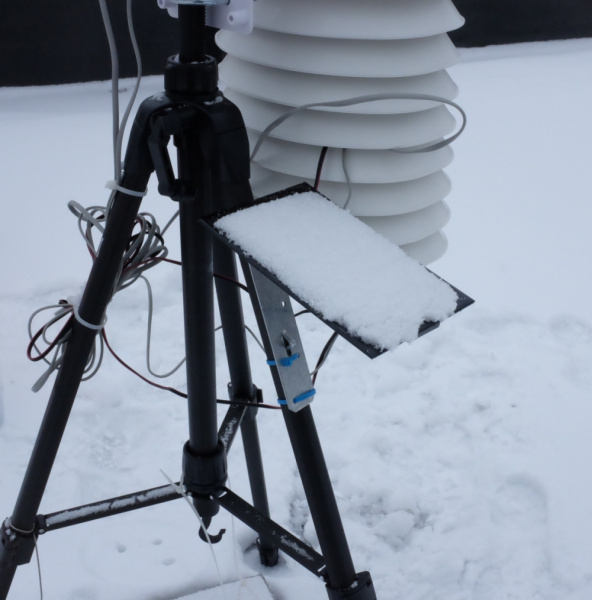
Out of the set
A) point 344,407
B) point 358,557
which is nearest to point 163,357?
point 344,407

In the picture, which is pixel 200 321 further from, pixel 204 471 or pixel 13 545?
pixel 13 545

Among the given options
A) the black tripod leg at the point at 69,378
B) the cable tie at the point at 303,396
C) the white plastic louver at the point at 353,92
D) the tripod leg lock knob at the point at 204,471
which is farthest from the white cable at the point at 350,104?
the tripod leg lock knob at the point at 204,471

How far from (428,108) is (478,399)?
0.89 meters

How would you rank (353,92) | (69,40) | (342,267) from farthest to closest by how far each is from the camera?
1. (69,40)
2. (353,92)
3. (342,267)

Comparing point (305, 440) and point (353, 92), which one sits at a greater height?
point (353, 92)

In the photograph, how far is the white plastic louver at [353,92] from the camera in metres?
0.69

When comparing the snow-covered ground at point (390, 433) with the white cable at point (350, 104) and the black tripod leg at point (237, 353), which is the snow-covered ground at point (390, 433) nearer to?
the black tripod leg at point (237, 353)

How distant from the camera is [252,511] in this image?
0.88 metres

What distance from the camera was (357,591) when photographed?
2.61ft

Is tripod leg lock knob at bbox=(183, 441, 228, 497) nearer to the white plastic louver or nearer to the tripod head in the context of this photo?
the white plastic louver

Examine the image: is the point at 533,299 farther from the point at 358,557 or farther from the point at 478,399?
the point at 358,557

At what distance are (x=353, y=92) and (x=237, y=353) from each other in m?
0.37

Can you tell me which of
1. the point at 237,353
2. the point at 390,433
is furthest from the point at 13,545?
the point at 390,433

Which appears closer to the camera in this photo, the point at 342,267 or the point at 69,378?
the point at 342,267
